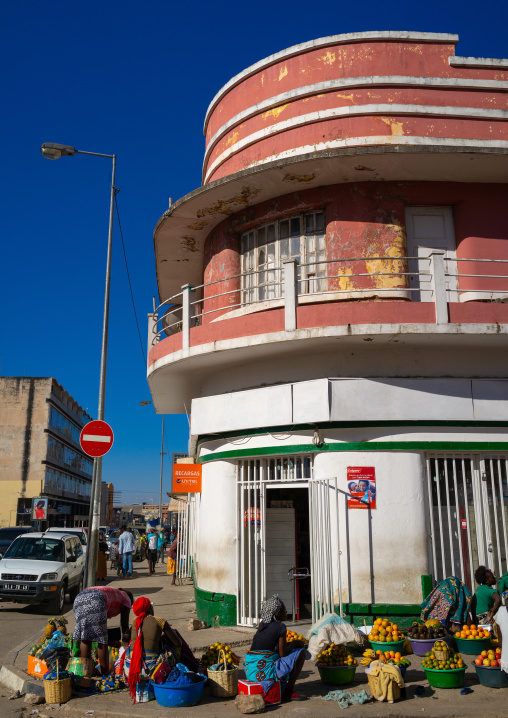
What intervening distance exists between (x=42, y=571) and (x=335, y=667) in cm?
946

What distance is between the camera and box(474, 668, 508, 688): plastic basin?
7.20m

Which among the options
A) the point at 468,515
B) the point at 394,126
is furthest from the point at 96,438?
the point at 394,126

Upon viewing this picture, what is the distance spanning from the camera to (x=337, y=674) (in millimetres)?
7480

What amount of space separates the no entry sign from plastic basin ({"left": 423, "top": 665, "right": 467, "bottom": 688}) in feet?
19.6

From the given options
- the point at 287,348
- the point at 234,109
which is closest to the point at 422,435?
the point at 287,348

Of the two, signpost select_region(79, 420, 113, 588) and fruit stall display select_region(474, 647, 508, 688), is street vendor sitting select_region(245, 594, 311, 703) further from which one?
signpost select_region(79, 420, 113, 588)

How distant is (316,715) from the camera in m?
6.55

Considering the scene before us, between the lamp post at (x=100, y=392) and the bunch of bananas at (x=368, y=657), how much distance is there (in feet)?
16.0

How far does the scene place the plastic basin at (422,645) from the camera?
8516mm

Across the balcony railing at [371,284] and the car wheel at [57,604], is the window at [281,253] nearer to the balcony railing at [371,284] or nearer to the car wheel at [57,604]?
the balcony railing at [371,284]

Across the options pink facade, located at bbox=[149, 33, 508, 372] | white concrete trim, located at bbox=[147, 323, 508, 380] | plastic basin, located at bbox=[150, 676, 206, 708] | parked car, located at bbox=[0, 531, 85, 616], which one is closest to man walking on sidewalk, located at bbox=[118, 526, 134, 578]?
parked car, located at bbox=[0, 531, 85, 616]

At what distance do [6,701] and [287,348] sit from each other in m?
6.37

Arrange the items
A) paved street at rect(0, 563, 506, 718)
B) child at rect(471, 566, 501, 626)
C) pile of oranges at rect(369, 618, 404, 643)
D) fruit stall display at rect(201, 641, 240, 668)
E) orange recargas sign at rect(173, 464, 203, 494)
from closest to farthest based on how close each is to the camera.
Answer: paved street at rect(0, 563, 506, 718) → fruit stall display at rect(201, 641, 240, 668) → pile of oranges at rect(369, 618, 404, 643) → child at rect(471, 566, 501, 626) → orange recargas sign at rect(173, 464, 203, 494)

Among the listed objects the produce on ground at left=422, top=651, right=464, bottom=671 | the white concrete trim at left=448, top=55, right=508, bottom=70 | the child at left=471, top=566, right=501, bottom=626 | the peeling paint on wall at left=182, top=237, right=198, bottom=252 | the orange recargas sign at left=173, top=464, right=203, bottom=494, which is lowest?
the produce on ground at left=422, top=651, right=464, bottom=671
